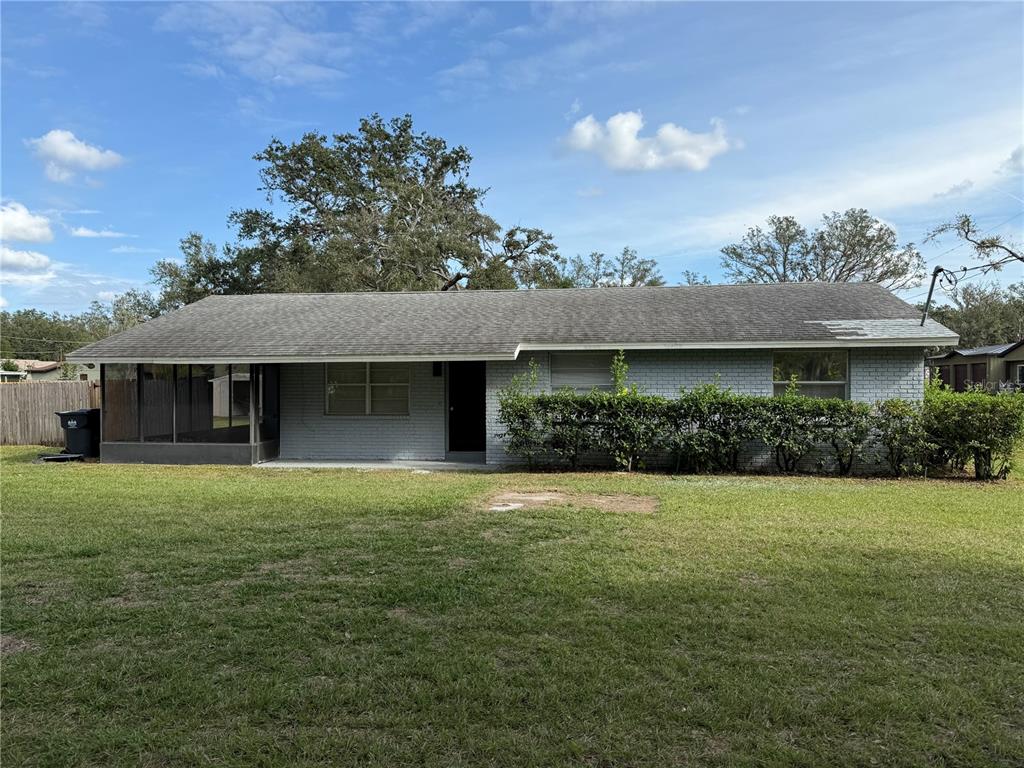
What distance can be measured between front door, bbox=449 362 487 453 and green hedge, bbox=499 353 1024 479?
190 centimetres

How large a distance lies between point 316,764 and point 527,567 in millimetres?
2998

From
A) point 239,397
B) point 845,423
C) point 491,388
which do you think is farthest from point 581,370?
point 239,397

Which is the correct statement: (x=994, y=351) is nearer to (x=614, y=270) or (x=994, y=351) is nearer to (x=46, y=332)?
(x=614, y=270)

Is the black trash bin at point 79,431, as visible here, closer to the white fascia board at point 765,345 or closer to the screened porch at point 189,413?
the screened porch at point 189,413

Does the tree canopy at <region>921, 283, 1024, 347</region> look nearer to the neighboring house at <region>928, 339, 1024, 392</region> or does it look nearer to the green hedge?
A: the neighboring house at <region>928, 339, 1024, 392</region>

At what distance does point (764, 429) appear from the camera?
37.3ft

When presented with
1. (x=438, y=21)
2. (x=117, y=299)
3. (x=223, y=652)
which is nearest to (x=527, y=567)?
(x=223, y=652)

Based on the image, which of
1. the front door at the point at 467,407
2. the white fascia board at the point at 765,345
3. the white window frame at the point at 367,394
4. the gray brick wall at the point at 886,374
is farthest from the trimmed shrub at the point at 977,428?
the white window frame at the point at 367,394

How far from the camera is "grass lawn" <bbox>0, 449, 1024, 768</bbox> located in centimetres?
290

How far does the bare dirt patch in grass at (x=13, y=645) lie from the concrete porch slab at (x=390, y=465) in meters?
8.07

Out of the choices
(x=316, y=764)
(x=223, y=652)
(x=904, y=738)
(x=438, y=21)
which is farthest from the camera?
(x=438, y=21)

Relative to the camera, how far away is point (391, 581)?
5164 mm

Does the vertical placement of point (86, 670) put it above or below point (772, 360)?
below

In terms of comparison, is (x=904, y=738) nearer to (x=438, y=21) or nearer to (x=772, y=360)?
(x=772, y=360)
